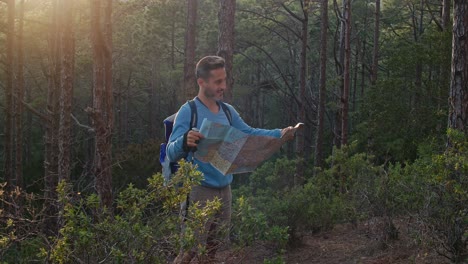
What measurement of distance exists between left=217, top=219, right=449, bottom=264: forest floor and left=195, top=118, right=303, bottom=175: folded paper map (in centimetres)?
171

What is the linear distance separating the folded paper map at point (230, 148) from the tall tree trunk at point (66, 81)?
5.95m

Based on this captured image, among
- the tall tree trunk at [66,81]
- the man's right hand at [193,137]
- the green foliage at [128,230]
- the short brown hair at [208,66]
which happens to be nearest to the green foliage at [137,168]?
the tall tree trunk at [66,81]

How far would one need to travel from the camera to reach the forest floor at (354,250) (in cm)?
545

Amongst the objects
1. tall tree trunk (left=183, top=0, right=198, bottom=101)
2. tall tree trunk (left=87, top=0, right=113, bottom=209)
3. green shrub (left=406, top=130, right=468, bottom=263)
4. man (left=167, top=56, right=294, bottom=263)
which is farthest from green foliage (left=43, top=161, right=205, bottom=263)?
tall tree trunk (left=183, top=0, right=198, bottom=101)

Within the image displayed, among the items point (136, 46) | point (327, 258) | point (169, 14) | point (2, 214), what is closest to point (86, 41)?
point (136, 46)

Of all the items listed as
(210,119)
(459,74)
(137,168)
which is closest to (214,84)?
(210,119)

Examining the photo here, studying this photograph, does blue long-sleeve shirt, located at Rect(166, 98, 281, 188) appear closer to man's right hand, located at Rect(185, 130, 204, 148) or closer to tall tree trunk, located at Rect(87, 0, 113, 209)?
man's right hand, located at Rect(185, 130, 204, 148)

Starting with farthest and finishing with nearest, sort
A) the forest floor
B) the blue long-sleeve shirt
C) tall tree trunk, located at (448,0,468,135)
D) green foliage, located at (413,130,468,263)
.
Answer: tall tree trunk, located at (448,0,468,135) < the forest floor < green foliage, located at (413,130,468,263) < the blue long-sleeve shirt

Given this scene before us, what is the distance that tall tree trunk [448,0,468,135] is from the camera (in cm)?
750

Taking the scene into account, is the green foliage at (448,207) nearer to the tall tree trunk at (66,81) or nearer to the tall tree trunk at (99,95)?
the tall tree trunk at (99,95)

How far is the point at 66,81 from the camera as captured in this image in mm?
9156

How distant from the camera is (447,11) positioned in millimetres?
17969

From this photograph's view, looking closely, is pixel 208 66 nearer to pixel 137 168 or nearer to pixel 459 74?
pixel 459 74

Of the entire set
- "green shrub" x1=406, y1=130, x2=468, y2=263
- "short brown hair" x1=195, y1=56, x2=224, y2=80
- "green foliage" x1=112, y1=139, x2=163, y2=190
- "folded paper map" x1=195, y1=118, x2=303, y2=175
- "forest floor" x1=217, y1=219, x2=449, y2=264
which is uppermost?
"short brown hair" x1=195, y1=56, x2=224, y2=80
